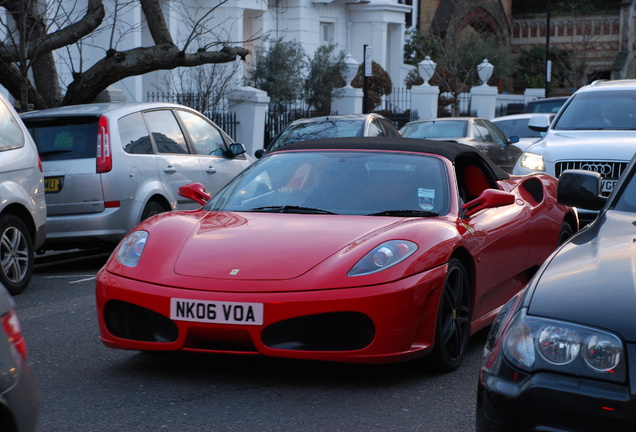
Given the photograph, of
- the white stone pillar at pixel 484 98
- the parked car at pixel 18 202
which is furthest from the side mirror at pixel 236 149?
→ the white stone pillar at pixel 484 98

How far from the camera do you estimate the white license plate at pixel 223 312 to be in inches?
210

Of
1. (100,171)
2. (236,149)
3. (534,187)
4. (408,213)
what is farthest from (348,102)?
(408,213)

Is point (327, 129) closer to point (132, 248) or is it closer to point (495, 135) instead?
point (495, 135)

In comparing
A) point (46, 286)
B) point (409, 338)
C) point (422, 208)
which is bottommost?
point (46, 286)

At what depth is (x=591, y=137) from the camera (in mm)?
11633

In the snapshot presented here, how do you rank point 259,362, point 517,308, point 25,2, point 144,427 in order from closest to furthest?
1. point 517,308
2. point 144,427
3. point 259,362
4. point 25,2

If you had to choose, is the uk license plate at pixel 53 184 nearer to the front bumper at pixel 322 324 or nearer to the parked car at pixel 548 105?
the front bumper at pixel 322 324

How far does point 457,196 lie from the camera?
6570 millimetres

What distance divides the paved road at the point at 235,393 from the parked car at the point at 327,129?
792 centimetres

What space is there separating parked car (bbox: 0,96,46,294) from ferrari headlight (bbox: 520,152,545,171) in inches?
210

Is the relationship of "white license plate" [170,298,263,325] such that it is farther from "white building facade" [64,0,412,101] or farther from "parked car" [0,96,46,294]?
"white building facade" [64,0,412,101]

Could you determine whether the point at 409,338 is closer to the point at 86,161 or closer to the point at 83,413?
the point at 83,413

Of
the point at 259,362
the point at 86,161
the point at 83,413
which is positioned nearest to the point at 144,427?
the point at 83,413

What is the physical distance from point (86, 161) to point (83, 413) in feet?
18.2
